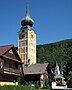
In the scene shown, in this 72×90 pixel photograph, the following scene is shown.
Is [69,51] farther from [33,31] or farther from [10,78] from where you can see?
[33,31]

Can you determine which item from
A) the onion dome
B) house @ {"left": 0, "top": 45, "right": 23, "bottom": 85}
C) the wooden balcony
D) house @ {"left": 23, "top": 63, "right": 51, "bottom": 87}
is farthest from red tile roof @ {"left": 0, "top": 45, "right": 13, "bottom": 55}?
the onion dome

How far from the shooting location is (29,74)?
240ft

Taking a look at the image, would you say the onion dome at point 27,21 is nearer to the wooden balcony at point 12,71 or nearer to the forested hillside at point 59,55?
the forested hillside at point 59,55

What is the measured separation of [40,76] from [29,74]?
2867 millimetres

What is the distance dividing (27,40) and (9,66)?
262 feet

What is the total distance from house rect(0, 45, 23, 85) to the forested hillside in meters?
10.3

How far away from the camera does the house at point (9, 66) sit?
50994 mm

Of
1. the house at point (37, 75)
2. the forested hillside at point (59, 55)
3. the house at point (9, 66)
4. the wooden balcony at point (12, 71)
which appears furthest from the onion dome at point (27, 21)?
the wooden balcony at point (12, 71)

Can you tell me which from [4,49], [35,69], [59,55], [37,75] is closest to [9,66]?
[4,49]

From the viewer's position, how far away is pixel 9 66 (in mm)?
54500

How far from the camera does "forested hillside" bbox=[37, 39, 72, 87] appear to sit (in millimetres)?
60941

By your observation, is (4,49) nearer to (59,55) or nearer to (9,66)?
(9,66)

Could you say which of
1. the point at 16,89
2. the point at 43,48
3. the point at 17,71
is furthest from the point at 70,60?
the point at 43,48

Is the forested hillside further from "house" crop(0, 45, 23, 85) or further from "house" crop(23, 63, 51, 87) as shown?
Answer: "house" crop(0, 45, 23, 85)
